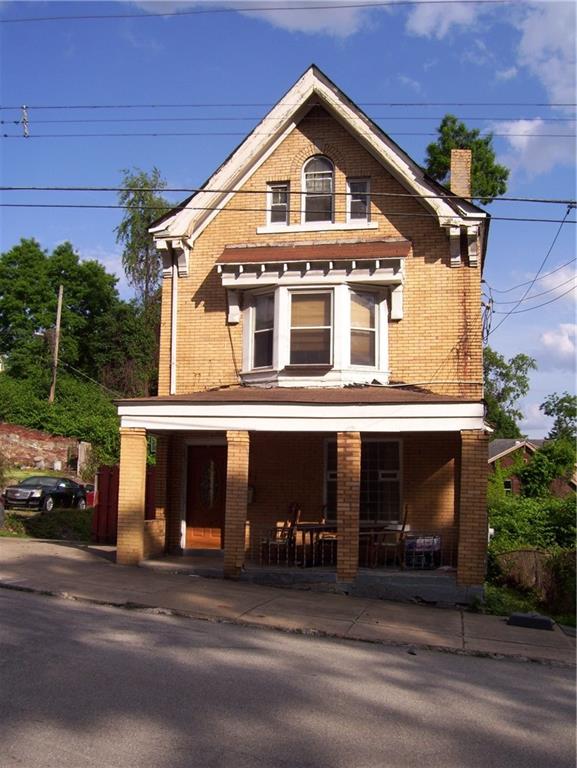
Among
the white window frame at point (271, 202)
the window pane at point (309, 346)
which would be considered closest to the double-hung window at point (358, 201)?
the white window frame at point (271, 202)

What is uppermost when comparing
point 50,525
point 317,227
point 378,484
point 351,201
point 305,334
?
point 351,201

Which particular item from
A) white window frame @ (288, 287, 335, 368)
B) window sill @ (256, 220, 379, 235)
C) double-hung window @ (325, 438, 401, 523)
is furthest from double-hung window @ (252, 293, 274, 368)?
double-hung window @ (325, 438, 401, 523)

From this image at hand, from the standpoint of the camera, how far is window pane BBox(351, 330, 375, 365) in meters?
15.3

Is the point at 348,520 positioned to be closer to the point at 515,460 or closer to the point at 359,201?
the point at 359,201

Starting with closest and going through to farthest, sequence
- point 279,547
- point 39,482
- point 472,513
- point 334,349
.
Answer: point 472,513, point 279,547, point 334,349, point 39,482

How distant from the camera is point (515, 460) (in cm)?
3672

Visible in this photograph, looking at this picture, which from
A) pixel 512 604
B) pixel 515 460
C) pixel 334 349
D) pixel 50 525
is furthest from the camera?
pixel 515 460

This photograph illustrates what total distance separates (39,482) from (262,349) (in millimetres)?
15874

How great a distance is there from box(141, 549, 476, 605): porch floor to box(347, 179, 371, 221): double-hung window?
6.86m

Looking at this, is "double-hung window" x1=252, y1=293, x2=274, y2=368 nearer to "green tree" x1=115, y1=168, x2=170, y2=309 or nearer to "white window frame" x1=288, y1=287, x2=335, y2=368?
"white window frame" x1=288, y1=287, x2=335, y2=368

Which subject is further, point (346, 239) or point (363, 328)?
point (346, 239)

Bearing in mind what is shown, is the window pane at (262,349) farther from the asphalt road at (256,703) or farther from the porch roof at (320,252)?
the asphalt road at (256,703)

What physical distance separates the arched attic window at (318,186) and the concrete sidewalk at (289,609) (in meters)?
7.41

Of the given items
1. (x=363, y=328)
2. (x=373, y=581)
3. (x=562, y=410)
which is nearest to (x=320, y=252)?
(x=363, y=328)
